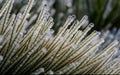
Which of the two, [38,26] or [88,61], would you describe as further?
[88,61]

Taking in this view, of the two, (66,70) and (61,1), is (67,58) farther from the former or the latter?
(61,1)

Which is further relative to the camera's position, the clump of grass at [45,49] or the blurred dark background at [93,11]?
the blurred dark background at [93,11]

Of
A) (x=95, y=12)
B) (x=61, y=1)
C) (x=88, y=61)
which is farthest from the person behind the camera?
(x=61, y=1)

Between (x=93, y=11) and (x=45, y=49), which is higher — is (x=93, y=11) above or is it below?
above

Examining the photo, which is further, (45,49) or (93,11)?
(93,11)

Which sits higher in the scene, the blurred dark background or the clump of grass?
the blurred dark background

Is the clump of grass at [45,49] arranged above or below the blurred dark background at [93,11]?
below

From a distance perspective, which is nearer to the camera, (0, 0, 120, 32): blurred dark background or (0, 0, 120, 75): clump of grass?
(0, 0, 120, 75): clump of grass

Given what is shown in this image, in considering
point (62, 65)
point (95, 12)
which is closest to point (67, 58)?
point (62, 65)
